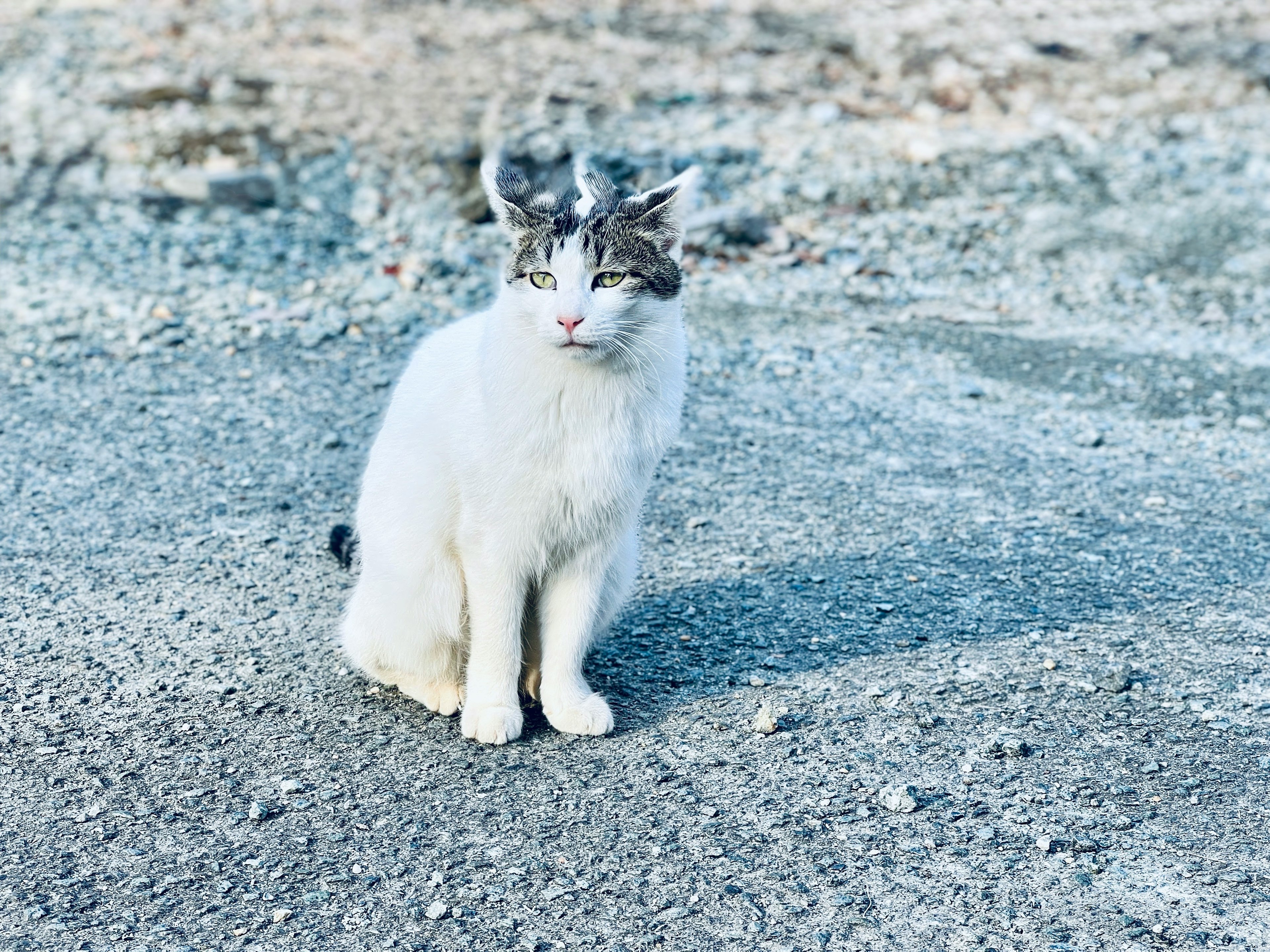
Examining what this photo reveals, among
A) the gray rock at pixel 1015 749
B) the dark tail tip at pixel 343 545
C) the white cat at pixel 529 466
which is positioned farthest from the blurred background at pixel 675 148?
the gray rock at pixel 1015 749

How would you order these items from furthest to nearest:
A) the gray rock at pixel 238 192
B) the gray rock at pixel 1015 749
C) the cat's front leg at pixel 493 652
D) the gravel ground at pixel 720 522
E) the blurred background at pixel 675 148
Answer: the gray rock at pixel 238 192, the blurred background at pixel 675 148, the gray rock at pixel 1015 749, the cat's front leg at pixel 493 652, the gravel ground at pixel 720 522

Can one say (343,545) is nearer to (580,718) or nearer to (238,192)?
(580,718)

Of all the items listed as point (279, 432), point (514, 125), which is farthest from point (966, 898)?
point (514, 125)

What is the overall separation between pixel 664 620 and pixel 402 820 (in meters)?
1.31

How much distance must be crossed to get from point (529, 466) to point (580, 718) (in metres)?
0.74

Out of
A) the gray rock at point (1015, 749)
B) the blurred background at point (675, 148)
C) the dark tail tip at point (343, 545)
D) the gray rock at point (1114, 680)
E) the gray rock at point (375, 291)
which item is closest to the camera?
the gray rock at point (1015, 749)

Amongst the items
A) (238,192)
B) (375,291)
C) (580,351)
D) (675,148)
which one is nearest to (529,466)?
(580,351)

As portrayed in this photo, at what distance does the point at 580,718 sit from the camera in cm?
345

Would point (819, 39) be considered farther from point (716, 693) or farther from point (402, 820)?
point (402, 820)

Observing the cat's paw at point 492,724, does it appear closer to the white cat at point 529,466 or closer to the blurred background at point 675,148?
the white cat at point 529,466

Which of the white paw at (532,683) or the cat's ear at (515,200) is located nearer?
the cat's ear at (515,200)

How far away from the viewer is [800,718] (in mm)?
3592

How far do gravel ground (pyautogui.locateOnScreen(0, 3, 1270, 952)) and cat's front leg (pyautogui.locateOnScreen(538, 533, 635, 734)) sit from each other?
0.07 m

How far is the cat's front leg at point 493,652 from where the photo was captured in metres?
3.30
